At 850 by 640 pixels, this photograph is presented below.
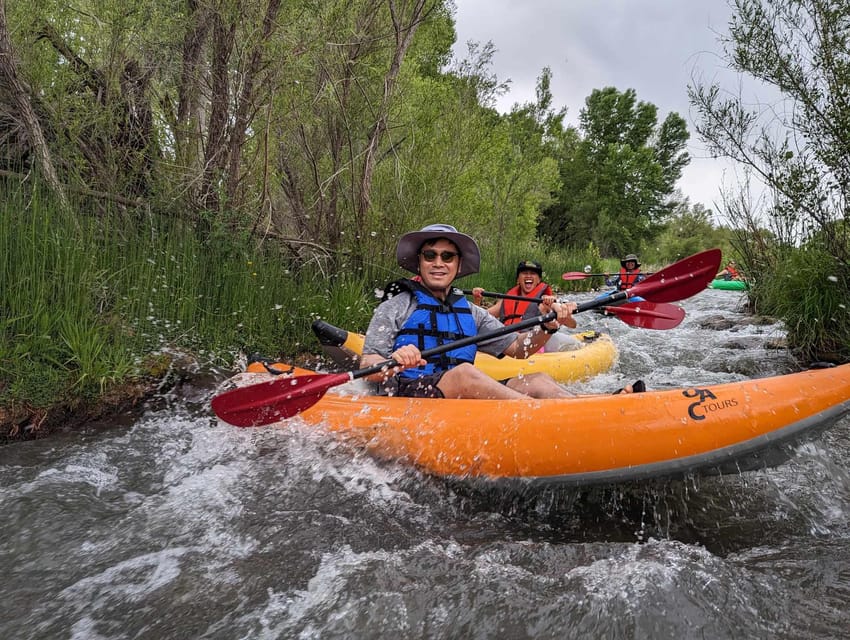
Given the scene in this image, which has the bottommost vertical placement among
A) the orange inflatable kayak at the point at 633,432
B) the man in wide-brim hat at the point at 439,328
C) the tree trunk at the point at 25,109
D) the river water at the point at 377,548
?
the river water at the point at 377,548

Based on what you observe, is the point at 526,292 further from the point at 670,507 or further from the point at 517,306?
the point at 670,507

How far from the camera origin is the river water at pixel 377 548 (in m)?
1.64

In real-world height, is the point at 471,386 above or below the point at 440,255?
below

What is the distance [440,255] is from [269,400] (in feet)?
4.29

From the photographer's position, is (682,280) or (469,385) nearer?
(469,385)

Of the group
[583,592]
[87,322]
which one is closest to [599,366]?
[583,592]

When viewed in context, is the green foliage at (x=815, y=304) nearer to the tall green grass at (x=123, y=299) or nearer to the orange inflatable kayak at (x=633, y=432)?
the orange inflatable kayak at (x=633, y=432)

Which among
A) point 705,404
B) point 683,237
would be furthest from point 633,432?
point 683,237

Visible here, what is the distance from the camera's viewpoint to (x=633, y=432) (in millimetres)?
2180

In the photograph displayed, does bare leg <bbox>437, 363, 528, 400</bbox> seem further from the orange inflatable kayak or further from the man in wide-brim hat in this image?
the orange inflatable kayak

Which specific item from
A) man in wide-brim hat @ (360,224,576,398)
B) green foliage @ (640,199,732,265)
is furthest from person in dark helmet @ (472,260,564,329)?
green foliage @ (640,199,732,265)

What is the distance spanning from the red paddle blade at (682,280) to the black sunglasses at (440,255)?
107cm

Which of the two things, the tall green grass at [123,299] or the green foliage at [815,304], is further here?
the green foliage at [815,304]

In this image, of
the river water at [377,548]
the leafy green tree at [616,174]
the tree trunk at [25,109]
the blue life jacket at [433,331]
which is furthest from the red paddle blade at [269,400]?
the leafy green tree at [616,174]
